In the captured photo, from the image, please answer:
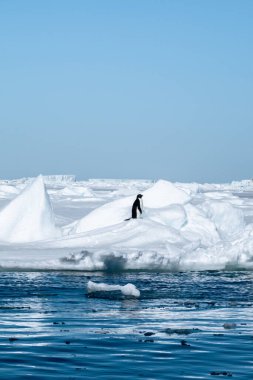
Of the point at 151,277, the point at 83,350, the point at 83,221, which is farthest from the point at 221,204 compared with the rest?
the point at 83,350

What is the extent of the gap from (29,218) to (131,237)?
4729 millimetres

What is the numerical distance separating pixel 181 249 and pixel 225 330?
33.3ft

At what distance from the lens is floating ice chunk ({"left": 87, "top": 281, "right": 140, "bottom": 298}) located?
17469 mm

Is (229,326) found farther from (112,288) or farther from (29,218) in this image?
(29,218)

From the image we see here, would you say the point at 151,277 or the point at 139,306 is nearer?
the point at 139,306

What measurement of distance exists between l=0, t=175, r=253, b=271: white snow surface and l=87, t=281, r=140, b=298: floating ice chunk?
13.9ft

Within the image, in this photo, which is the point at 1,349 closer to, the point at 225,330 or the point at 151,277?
the point at 225,330

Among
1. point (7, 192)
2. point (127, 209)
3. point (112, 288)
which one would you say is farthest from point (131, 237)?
point (7, 192)

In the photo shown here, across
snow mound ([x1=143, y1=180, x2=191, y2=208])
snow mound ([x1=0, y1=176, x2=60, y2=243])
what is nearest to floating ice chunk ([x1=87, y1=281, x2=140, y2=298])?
snow mound ([x1=0, y1=176, x2=60, y2=243])

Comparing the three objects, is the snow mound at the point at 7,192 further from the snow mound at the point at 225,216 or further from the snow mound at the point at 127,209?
the snow mound at the point at 225,216

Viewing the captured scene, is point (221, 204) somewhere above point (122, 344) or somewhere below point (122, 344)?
above

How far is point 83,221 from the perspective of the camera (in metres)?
29.7

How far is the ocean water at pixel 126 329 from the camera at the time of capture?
35.3ft

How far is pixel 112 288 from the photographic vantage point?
722 inches
